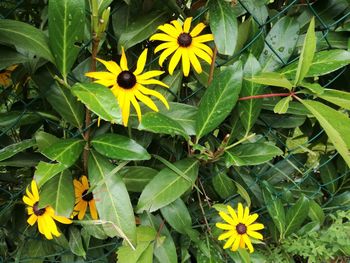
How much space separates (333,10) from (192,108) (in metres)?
0.46

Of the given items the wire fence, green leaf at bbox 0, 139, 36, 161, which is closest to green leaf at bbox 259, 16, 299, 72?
the wire fence

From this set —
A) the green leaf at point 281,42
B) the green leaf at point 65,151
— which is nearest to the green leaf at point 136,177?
the green leaf at point 65,151

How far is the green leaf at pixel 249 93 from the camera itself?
1.00m

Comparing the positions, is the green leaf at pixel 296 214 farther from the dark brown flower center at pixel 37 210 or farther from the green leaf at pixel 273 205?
the dark brown flower center at pixel 37 210

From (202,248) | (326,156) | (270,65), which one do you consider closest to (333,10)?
(270,65)

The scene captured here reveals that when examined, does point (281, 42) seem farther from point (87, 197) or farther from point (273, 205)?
point (87, 197)

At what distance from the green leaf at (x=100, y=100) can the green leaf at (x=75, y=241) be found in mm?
460

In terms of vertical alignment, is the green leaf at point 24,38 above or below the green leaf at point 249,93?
above

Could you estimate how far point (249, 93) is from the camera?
102cm

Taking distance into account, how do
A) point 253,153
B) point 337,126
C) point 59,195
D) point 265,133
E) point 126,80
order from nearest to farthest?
point 337,126 → point 126,80 → point 59,195 → point 253,153 → point 265,133

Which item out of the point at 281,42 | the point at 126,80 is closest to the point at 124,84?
the point at 126,80

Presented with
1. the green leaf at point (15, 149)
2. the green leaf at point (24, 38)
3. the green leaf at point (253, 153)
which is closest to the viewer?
the green leaf at point (24, 38)

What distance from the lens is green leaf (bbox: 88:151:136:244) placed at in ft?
3.05

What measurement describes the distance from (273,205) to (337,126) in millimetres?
575
